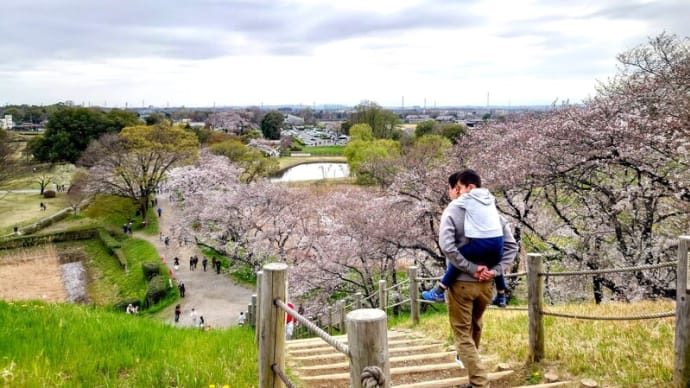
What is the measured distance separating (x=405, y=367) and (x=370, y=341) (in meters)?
3.07

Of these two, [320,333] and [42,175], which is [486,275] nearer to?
[320,333]

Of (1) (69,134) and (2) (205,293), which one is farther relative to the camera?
(1) (69,134)

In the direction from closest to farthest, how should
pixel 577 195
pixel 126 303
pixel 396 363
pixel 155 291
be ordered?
pixel 396 363 < pixel 577 195 < pixel 126 303 < pixel 155 291

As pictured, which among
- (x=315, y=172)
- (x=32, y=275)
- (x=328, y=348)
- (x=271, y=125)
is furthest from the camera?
(x=271, y=125)

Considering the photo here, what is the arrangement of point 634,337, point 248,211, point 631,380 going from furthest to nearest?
point 248,211
point 634,337
point 631,380

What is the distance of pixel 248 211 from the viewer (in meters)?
23.5

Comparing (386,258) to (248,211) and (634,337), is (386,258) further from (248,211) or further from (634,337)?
(634,337)

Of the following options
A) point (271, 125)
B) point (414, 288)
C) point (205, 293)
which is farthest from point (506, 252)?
point (271, 125)

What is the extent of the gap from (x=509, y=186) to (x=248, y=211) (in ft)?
46.3

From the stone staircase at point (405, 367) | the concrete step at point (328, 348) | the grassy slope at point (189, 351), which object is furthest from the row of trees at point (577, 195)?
the stone staircase at point (405, 367)

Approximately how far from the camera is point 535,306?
14.8ft

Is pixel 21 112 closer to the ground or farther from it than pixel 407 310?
farther from it

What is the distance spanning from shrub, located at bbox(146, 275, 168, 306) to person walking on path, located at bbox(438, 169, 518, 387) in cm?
1757

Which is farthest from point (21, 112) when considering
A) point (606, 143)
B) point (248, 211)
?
point (606, 143)
